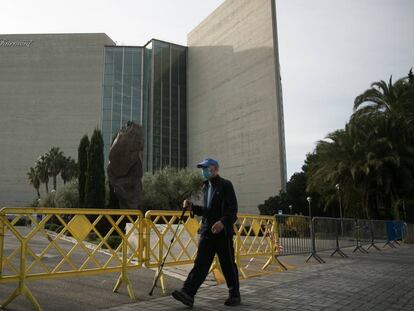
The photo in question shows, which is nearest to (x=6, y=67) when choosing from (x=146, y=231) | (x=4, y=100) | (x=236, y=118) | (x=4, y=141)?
(x=4, y=100)

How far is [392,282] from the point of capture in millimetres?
7465

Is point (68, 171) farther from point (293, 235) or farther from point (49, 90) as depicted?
point (293, 235)

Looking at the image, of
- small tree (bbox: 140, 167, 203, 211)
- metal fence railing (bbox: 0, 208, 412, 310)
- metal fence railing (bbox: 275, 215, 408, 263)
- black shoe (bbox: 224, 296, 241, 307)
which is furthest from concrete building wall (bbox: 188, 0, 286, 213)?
black shoe (bbox: 224, 296, 241, 307)

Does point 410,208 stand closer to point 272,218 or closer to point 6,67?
point 272,218

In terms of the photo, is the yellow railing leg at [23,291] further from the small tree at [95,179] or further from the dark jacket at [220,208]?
the small tree at [95,179]

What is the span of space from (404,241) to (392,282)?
653 inches

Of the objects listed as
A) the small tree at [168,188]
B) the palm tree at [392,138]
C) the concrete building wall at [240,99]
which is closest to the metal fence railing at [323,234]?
the palm tree at [392,138]

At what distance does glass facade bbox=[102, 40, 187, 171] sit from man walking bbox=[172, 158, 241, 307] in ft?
169

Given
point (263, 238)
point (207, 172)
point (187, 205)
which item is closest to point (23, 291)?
point (187, 205)

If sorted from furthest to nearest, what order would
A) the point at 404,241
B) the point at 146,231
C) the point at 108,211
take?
the point at 404,241 < the point at 146,231 < the point at 108,211

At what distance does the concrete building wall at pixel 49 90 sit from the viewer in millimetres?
77875

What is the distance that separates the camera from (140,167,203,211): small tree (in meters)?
37.1

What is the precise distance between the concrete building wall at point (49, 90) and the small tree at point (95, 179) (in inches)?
2000

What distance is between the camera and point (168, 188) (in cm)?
3816
